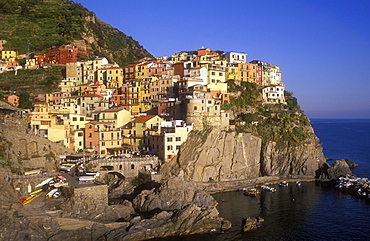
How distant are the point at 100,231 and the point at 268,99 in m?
54.3

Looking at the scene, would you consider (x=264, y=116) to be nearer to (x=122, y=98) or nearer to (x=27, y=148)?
(x=122, y=98)

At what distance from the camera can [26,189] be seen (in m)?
42.2

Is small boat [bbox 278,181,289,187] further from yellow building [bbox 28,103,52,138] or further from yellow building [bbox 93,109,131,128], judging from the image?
yellow building [bbox 28,103,52,138]

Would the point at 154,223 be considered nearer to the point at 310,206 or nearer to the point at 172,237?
the point at 172,237

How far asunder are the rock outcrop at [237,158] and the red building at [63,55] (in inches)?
1847

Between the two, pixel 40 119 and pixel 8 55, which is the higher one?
pixel 8 55

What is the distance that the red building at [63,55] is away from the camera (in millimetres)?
92312

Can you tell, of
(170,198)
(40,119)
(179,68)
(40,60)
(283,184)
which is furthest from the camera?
(40,60)

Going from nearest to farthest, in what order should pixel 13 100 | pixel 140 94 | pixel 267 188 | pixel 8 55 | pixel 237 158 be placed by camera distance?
pixel 267 188, pixel 237 158, pixel 13 100, pixel 140 94, pixel 8 55

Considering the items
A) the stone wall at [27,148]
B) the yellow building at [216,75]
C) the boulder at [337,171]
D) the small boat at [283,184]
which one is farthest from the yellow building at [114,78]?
the boulder at [337,171]

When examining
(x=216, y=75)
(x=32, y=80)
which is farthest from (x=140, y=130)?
(x=32, y=80)

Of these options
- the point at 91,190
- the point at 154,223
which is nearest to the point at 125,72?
the point at 91,190

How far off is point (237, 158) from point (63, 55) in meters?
55.4

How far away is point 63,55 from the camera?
305 ft
